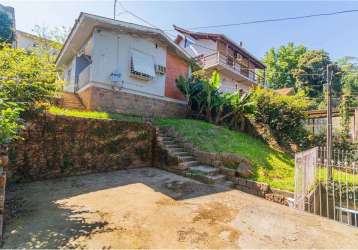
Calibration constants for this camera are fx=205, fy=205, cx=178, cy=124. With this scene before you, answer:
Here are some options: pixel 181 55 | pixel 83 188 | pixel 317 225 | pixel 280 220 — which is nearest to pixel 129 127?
pixel 83 188

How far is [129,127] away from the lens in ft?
27.8

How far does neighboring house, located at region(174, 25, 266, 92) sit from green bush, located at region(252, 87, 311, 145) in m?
8.79

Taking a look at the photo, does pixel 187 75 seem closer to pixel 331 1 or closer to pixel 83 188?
pixel 331 1

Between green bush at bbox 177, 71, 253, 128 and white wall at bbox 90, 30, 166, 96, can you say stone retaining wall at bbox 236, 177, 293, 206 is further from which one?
white wall at bbox 90, 30, 166, 96

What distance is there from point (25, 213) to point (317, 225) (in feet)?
18.9

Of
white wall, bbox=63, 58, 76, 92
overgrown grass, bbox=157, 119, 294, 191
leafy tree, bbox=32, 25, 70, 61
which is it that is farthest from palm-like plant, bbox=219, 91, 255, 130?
leafy tree, bbox=32, 25, 70, 61

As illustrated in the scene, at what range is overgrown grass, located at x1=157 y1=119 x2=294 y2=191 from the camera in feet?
24.7

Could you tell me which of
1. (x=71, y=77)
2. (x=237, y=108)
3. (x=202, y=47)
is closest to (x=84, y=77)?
(x=71, y=77)

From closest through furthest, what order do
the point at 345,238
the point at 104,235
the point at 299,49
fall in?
the point at 104,235 < the point at 345,238 < the point at 299,49

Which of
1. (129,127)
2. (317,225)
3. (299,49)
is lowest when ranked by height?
(317,225)

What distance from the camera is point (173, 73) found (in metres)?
14.6

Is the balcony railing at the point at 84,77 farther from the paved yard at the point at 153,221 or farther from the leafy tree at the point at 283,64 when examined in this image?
the leafy tree at the point at 283,64

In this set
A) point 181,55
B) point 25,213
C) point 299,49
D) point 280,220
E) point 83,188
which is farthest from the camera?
point 299,49

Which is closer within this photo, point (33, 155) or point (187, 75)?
point (33, 155)
